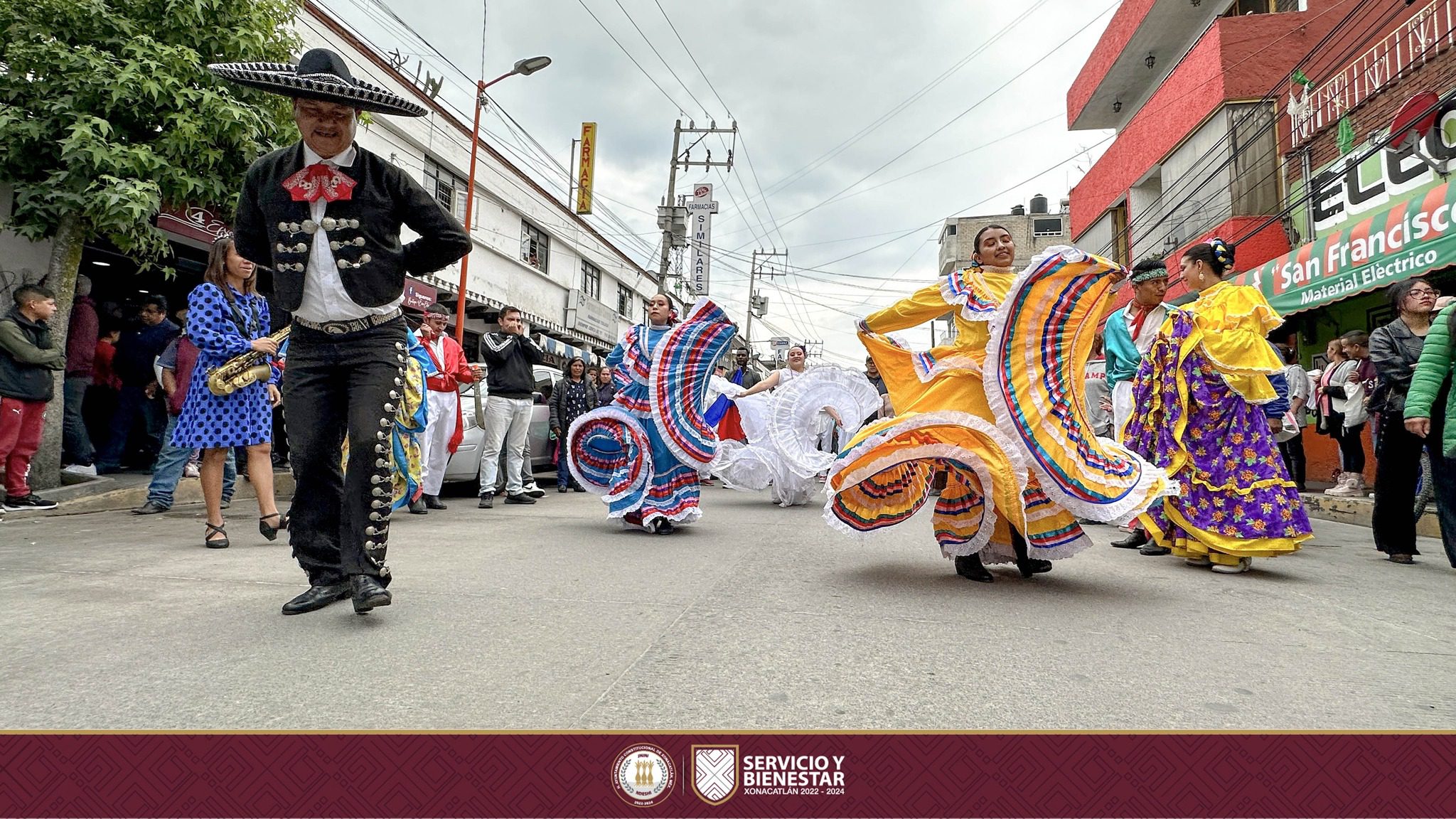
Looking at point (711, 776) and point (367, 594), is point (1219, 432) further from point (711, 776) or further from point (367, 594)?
point (367, 594)

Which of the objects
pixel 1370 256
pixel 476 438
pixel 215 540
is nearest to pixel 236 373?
pixel 215 540

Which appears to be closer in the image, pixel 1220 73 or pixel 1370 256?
pixel 1370 256

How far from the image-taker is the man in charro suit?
2.72 metres

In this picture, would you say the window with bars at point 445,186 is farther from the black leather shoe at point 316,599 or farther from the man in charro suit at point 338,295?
the black leather shoe at point 316,599

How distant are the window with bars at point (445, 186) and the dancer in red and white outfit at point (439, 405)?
36.8 ft

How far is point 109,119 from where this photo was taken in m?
6.26

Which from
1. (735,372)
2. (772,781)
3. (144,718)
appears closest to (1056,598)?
(772,781)

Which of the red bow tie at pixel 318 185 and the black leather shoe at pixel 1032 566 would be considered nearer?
the red bow tie at pixel 318 185

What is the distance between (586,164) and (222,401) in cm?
2059

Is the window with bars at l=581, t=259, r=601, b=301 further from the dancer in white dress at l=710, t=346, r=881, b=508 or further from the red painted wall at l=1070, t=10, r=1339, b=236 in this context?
the dancer in white dress at l=710, t=346, r=881, b=508

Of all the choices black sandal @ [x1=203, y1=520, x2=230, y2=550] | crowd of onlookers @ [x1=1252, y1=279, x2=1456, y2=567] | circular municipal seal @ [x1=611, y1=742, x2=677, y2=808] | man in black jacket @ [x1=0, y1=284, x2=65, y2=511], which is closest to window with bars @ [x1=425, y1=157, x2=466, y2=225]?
man in black jacket @ [x1=0, y1=284, x2=65, y2=511]

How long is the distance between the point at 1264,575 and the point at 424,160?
16.9 m

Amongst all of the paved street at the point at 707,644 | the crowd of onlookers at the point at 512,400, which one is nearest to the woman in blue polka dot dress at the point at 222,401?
the paved street at the point at 707,644

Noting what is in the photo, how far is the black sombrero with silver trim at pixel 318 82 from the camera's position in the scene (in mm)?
2521
